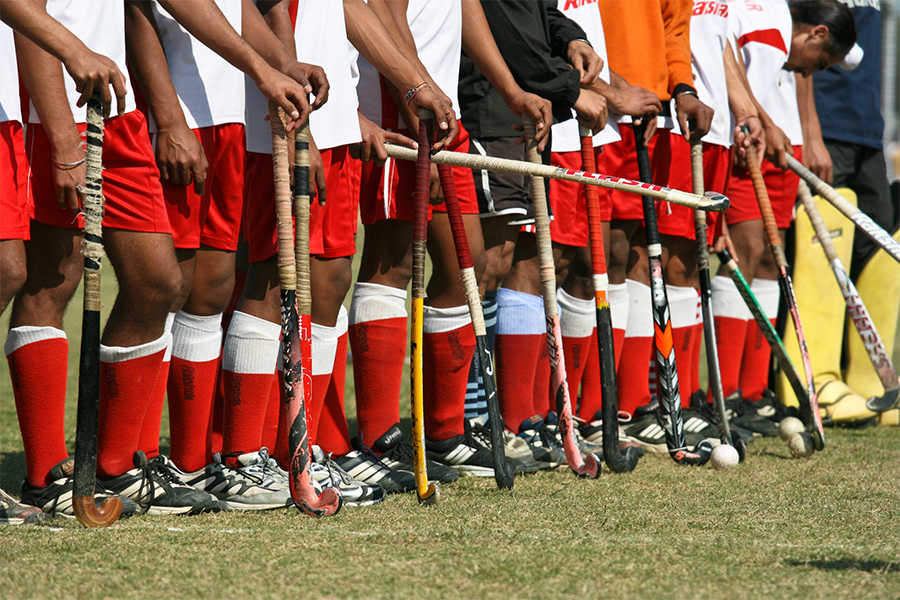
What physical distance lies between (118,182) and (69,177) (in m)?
0.13

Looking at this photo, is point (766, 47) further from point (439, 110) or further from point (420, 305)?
point (420, 305)

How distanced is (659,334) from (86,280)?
6.70 ft

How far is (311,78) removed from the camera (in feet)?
8.56

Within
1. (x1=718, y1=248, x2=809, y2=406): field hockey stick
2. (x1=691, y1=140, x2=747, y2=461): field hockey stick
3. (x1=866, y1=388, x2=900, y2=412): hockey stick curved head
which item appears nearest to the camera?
(x1=691, y1=140, x2=747, y2=461): field hockey stick

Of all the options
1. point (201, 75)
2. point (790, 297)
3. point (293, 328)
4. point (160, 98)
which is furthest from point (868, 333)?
point (160, 98)

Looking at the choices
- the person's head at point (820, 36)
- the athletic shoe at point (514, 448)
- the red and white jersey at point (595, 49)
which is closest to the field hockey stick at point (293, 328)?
the athletic shoe at point (514, 448)

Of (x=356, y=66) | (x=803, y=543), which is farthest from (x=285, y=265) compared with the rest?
(x=803, y=543)

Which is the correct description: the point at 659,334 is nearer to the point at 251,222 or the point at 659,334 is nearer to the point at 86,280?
the point at 251,222

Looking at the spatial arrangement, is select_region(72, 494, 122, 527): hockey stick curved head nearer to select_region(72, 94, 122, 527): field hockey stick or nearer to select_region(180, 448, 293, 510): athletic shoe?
select_region(72, 94, 122, 527): field hockey stick

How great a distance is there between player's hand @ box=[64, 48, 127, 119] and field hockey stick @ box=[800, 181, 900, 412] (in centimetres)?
303

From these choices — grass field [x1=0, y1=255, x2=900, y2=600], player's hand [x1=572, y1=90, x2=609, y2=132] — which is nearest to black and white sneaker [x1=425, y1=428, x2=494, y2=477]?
grass field [x1=0, y1=255, x2=900, y2=600]

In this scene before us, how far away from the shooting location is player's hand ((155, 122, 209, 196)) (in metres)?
2.56

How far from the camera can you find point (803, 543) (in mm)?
2270

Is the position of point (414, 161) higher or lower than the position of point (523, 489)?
higher
